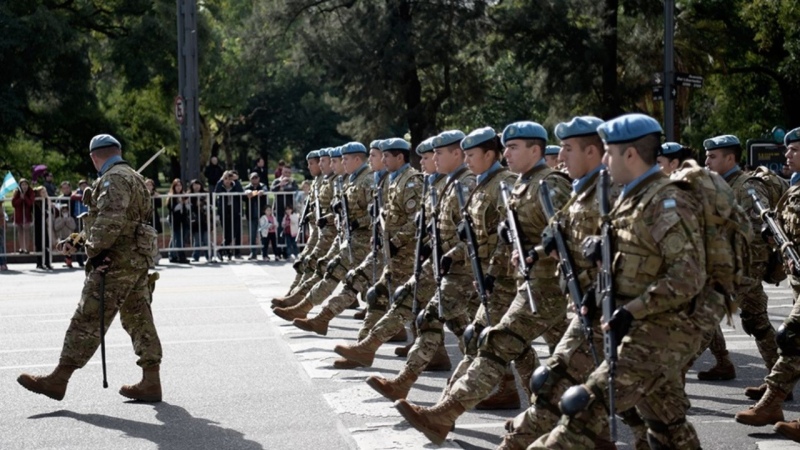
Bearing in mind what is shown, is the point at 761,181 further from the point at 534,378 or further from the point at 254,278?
the point at 254,278

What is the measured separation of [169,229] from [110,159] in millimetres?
15002

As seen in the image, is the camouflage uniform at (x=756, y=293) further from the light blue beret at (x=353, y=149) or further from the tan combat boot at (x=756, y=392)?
the light blue beret at (x=353, y=149)

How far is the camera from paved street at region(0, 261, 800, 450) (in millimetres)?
7855

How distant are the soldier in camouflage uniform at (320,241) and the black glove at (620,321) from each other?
8613 mm

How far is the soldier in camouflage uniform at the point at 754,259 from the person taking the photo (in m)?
9.25

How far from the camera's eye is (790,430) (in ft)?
24.0

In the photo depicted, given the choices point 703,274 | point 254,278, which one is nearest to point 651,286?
point 703,274

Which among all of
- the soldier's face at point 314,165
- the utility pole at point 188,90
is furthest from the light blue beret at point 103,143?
the utility pole at point 188,90

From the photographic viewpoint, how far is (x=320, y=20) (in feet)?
109

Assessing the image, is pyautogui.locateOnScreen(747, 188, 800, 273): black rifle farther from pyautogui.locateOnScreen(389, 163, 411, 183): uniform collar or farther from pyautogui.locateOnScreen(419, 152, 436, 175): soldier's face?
pyautogui.locateOnScreen(389, 163, 411, 183): uniform collar

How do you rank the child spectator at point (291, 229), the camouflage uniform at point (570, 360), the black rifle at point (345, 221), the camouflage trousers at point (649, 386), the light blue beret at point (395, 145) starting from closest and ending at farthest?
1. the camouflage trousers at point (649, 386)
2. the camouflage uniform at point (570, 360)
3. the light blue beret at point (395, 145)
4. the black rifle at point (345, 221)
5. the child spectator at point (291, 229)

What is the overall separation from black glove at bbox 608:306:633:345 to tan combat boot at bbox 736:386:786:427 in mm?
Answer: 2991

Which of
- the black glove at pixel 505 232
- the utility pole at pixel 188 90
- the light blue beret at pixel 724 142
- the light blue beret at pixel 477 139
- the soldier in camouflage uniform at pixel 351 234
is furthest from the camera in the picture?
the utility pole at pixel 188 90

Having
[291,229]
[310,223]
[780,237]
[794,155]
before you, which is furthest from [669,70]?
[780,237]
